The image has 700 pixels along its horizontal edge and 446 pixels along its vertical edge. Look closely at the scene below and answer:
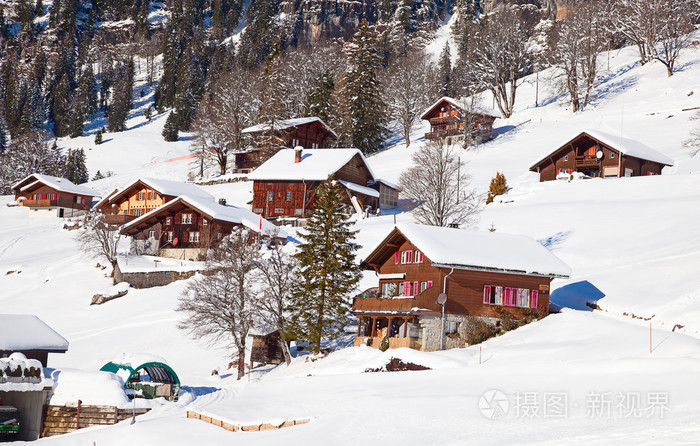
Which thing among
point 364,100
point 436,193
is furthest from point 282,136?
point 436,193

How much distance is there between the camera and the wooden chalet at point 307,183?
6675 cm

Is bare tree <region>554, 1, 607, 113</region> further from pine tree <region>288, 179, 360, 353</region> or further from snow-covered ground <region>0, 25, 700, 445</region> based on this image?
pine tree <region>288, 179, 360, 353</region>

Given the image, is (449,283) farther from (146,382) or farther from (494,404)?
(146,382)

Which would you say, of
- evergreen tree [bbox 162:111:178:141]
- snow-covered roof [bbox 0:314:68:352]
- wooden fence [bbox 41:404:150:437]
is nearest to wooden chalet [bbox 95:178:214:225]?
snow-covered roof [bbox 0:314:68:352]

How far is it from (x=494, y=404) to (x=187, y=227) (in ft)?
140

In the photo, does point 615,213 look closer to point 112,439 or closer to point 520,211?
point 520,211

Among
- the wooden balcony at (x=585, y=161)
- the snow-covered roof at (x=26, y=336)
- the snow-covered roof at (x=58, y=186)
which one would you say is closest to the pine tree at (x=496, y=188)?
the wooden balcony at (x=585, y=161)

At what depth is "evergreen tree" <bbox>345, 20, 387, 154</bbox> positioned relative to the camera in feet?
283

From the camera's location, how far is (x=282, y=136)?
285ft

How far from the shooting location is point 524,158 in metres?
74.8

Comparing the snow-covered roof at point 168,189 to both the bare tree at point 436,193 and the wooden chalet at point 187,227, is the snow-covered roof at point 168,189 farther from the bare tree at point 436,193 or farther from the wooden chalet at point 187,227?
the bare tree at point 436,193

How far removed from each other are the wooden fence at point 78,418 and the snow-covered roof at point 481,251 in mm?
15742

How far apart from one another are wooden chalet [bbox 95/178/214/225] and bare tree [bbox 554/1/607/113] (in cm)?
4722

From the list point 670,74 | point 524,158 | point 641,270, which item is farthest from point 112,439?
point 670,74
